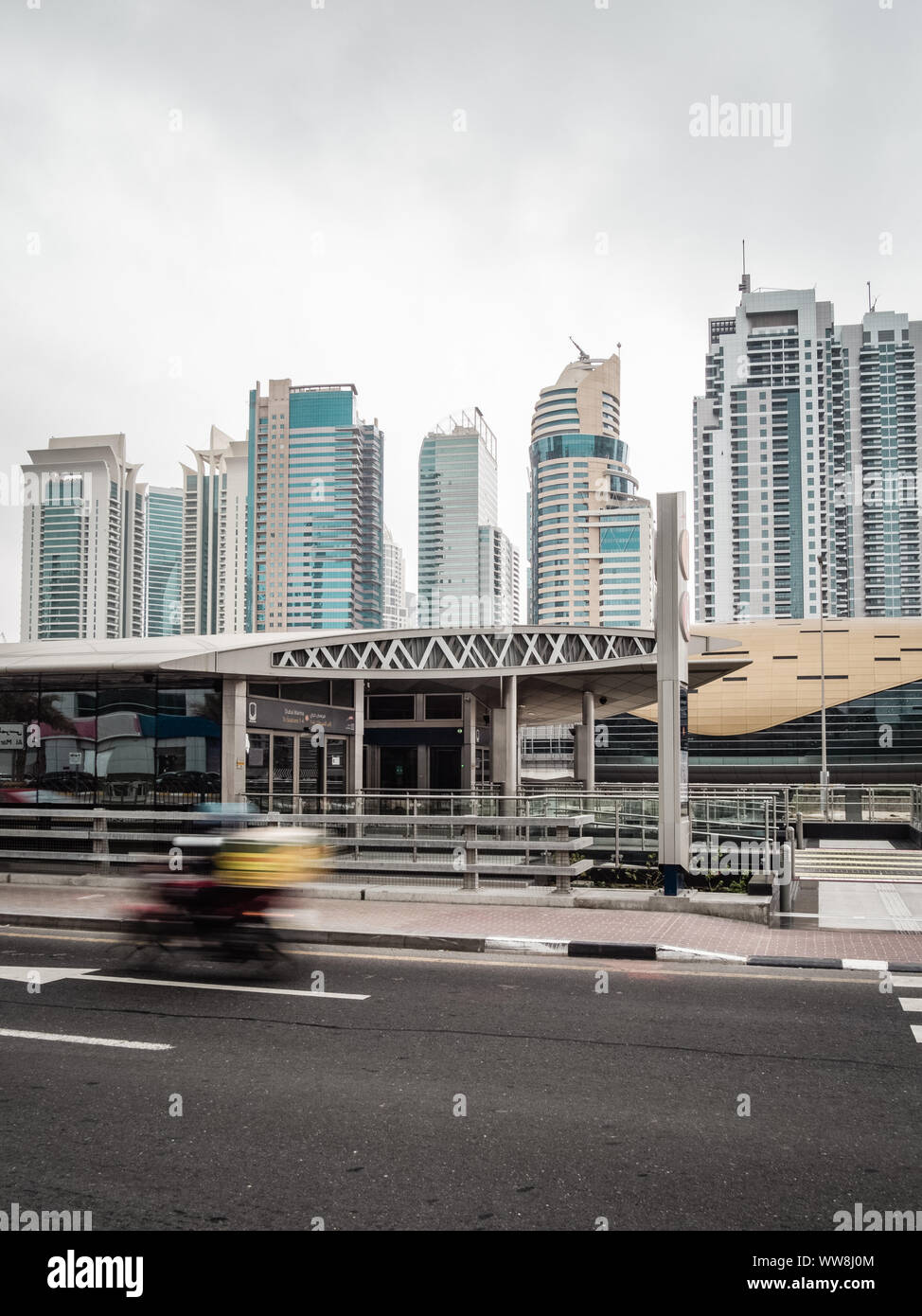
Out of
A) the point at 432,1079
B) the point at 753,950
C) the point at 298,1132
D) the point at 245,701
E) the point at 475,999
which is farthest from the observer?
the point at 245,701

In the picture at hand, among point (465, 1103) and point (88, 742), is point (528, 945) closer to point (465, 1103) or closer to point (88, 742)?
point (465, 1103)

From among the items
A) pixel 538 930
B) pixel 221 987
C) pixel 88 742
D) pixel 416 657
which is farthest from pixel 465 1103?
pixel 416 657

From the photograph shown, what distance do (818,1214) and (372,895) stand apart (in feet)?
36.6

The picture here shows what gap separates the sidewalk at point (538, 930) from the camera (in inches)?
458

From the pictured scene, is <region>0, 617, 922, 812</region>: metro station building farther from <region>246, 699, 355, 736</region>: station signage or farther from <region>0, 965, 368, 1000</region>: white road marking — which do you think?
<region>0, 965, 368, 1000</region>: white road marking

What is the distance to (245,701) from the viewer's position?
2355cm

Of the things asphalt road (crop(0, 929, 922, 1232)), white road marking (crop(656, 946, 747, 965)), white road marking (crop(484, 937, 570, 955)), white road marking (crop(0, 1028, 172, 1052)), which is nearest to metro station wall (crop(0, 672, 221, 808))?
white road marking (crop(484, 937, 570, 955))

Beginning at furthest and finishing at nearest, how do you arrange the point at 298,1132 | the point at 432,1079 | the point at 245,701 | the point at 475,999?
the point at 245,701 < the point at 475,999 < the point at 432,1079 < the point at 298,1132

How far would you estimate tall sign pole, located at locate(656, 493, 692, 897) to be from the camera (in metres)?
14.8

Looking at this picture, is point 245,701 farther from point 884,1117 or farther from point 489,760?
point 489,760

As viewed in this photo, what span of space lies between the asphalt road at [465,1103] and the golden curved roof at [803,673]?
72.0 meters

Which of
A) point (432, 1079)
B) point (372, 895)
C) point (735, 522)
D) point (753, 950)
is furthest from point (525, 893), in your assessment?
point (735, 522)

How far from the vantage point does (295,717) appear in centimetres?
2712

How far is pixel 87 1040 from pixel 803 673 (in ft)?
260
